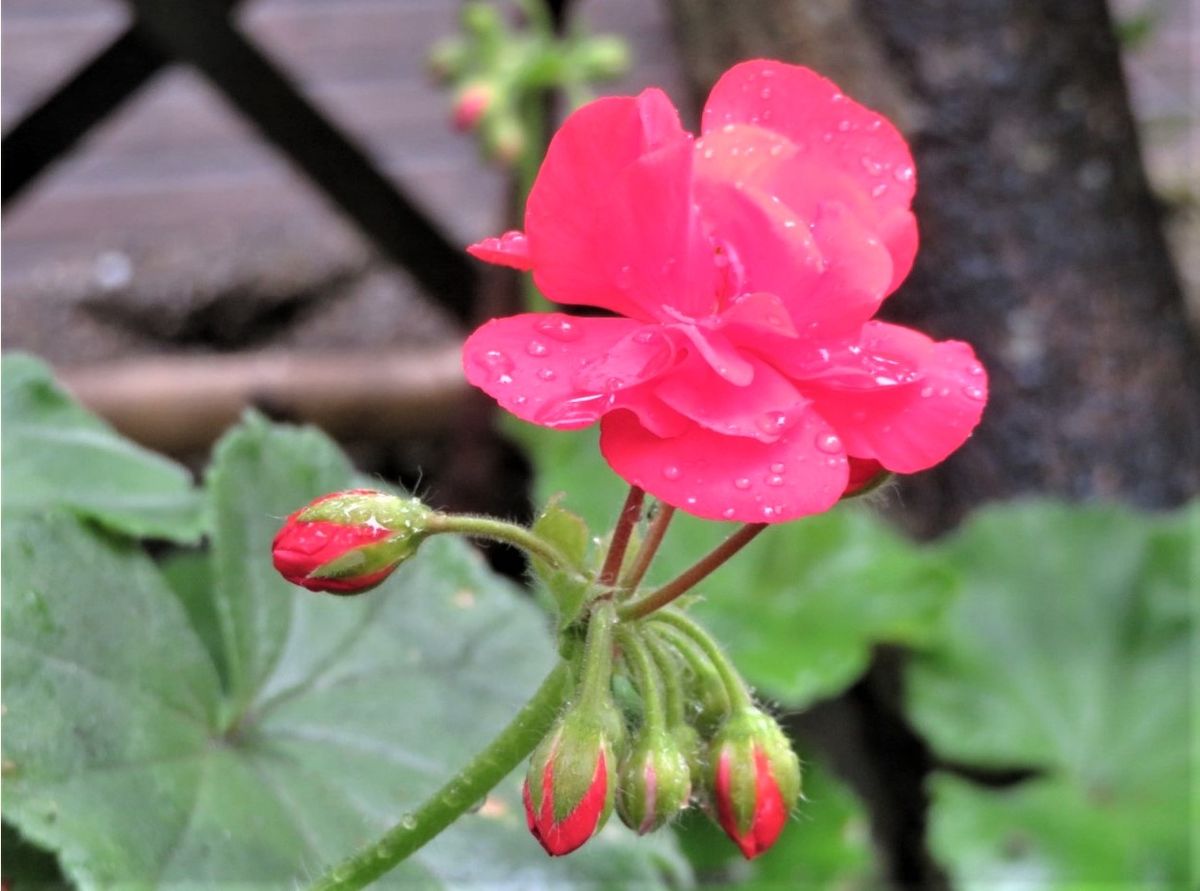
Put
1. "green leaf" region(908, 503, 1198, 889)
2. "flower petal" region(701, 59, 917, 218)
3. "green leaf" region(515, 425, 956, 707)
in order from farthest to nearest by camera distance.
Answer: "green leaf" region(908, 503, 1198, 889) < "green leaf" region(515, 425, 956, 707) < "flower petal" region(701, 59, 917, 218)

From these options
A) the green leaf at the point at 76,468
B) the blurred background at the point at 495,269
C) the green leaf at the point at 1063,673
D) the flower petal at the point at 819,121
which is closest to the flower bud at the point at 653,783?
the flower petal at the point at 819,121

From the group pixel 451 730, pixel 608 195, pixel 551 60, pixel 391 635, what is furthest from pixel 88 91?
pixel 608 195

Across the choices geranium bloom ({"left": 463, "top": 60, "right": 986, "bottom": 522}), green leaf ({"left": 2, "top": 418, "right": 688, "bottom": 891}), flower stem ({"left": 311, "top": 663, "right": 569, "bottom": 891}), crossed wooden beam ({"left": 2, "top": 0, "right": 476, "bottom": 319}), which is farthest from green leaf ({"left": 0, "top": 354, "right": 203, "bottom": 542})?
crossed wooden beam ({"left": 2, "top": 0, "right": 476, "bottom": 319})

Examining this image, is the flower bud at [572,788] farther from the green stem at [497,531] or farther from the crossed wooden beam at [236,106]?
the crossed wooden beam at [236,106]

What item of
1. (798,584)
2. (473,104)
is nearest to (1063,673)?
(798,584)

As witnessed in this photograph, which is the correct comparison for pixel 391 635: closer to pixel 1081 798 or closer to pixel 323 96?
pixel 1081 798

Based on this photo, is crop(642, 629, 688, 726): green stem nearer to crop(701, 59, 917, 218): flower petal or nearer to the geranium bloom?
the geranium bloom
